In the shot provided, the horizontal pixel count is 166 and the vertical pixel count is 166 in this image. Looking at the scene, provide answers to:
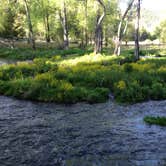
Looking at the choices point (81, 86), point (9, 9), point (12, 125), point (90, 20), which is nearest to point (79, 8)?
point (90, 20)

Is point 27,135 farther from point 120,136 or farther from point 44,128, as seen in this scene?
point 120,136

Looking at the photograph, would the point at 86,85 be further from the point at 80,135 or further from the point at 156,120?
the point at 80,135

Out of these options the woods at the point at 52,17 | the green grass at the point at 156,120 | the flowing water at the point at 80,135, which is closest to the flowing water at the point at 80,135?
the flowing water at the point at 80,135

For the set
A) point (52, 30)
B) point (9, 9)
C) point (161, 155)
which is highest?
point (9, 9)

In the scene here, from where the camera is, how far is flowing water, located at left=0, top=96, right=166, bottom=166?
26.3 ft

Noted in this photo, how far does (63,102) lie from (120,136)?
4959 mm

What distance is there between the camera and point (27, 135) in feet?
31.7

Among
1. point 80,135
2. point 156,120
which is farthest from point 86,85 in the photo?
point 80,135

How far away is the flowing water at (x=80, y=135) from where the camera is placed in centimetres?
803

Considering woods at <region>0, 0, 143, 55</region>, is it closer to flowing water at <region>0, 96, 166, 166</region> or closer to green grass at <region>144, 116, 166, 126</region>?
flowing water at <region>0, 96, 166, 166</region>

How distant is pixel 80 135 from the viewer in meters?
9.74

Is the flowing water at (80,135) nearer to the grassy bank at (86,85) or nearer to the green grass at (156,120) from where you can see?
the green grass at (156,120)

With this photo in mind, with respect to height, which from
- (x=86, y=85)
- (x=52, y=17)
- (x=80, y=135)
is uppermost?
(x=52, y=17)

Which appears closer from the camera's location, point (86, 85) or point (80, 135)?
point (80, 135)
